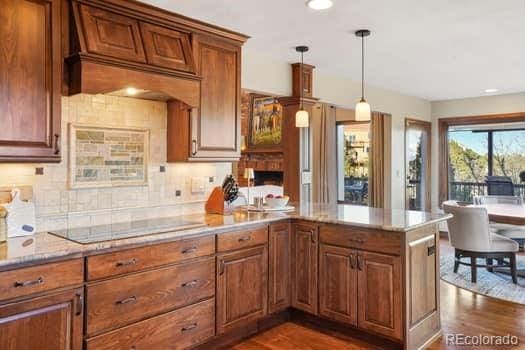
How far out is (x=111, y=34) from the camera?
2.52m

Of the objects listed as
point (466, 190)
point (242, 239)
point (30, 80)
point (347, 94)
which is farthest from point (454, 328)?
point (466, 190)

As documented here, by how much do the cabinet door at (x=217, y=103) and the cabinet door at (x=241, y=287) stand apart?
0.85 meters

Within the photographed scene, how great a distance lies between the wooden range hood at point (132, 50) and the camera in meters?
2.38

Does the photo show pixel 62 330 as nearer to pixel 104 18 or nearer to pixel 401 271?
pixel 104 18

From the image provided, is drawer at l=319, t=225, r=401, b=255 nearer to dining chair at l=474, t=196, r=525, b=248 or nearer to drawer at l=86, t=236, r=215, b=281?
drawer at l=86, t=236, r=215, b=281

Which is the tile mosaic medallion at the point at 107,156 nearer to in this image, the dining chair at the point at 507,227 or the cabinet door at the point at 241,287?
the cabinet door at the point at 241,287

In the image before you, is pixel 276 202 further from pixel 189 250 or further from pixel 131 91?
pixel 131 91

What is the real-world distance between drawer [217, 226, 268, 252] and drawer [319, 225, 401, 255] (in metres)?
0.46

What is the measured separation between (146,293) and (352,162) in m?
6.03

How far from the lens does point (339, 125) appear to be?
7.57 meters

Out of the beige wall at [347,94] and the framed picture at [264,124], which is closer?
the beige wall at [347,94]

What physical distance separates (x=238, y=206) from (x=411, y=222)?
1.56m

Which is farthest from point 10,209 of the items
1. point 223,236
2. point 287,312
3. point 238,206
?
point 287,312

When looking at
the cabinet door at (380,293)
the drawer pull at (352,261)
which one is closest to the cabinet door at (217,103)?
the drawer pull at (352,261)
